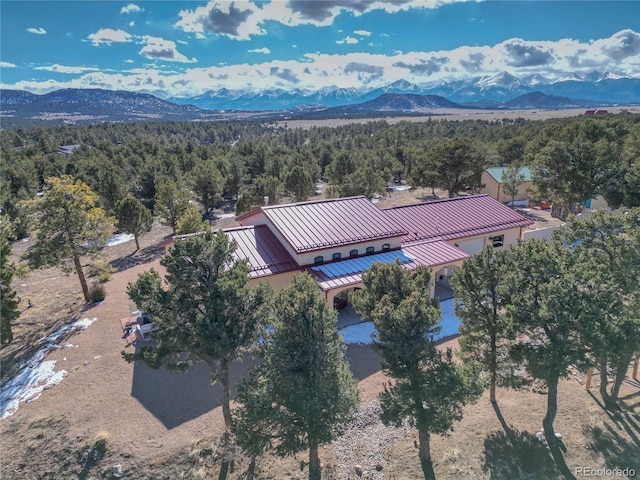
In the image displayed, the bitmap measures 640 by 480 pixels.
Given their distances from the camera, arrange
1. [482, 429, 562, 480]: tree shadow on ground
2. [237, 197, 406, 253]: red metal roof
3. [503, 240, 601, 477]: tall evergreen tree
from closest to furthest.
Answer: [503, 240, 601, 477]: tall evergreen tree < [482, 429, 562, 480]: tree shadow on ground < [237, 197, 406, 253]: red metal roof

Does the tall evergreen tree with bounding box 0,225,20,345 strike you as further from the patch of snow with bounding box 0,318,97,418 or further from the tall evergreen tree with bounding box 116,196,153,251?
the tall evergreen tree with bounding box 116,196,153,251

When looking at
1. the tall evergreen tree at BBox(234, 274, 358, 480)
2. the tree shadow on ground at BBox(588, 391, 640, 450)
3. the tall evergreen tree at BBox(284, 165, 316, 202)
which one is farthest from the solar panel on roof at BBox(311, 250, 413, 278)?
the tall evergreen tree at BBox(284, 165, 316, 202)

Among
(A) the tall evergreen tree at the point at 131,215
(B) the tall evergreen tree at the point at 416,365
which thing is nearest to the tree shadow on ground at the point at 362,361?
(B) the tall evergreen tree at the point at 416,365

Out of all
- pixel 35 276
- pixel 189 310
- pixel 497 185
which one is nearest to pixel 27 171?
pixel 35 276

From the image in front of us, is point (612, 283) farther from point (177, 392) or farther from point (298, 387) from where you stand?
point (177, 392)

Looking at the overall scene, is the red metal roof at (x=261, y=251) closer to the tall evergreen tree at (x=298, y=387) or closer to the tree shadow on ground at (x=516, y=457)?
the tall evergreen tree at (x=298, y=387)
